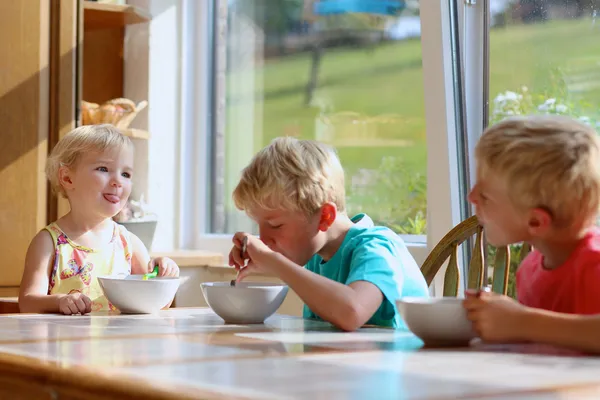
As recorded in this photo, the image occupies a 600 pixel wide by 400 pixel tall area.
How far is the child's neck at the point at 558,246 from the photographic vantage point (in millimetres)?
1322

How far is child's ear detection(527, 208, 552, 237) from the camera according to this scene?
1.29 m

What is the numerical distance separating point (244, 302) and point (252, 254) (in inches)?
3.4

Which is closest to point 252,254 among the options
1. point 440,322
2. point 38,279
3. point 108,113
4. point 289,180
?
point 289,180

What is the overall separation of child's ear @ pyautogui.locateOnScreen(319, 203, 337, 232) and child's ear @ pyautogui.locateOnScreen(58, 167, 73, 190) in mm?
905

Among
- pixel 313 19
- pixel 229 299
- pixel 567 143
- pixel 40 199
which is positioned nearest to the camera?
pixel 567 143

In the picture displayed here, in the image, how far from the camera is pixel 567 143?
1.27 metres

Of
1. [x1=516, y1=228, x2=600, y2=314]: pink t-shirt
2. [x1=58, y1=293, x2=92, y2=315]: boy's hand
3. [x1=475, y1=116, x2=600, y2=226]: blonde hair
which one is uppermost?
[x1=475, y1=116, x2=600, y2=226]: blonde hair

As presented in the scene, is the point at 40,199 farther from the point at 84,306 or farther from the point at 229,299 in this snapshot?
the point at 229,299

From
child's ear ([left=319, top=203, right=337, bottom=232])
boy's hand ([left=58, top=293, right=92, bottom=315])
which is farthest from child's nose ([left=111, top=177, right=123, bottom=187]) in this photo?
child's ear ([left=319, top=203, right=337, bottom=232])

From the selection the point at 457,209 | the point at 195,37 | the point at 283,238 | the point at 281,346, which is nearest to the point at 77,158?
the point at 283,238

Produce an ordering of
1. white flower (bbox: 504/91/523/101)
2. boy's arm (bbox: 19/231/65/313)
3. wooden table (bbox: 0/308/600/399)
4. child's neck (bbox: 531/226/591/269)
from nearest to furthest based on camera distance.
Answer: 1. wooden table (bbox: 0/308/600/399)
2. child's neck (bbox: 531/226/591/269)
3. boy's arm (bbox: 19/231/65/313)
4. white flower (bbox: 504/91/523/101)

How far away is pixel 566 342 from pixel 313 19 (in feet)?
7.89

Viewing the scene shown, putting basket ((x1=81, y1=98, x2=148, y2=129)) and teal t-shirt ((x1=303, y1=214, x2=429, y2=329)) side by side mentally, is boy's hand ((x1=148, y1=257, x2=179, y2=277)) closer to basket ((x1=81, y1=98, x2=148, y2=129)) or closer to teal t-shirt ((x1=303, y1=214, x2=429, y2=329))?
teal t-shirt ((x1=303, y1=214, x2=429, y2=329))

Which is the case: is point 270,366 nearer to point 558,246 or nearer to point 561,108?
point 558,246
